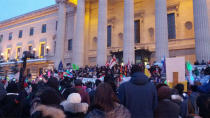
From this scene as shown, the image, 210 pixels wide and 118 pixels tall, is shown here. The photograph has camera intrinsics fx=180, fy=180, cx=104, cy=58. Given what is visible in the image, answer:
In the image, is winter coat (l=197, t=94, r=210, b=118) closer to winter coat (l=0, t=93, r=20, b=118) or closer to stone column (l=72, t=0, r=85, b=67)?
winter coat (l=0, t=93, r=20, b=118)

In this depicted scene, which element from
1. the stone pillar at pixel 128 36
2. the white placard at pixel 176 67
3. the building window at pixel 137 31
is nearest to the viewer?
the white placard at pixel 176 67

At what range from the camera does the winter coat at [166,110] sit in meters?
3.19

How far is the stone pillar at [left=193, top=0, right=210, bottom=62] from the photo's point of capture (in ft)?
55.2

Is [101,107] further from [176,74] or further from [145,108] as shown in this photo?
[176,74]

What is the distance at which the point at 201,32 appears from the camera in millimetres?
17328

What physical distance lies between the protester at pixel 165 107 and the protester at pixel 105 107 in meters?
0.72

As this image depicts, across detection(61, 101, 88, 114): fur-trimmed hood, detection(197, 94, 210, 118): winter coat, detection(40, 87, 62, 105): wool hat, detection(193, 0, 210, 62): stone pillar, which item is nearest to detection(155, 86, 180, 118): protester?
detection(197, 94, 210, 118): winter coat

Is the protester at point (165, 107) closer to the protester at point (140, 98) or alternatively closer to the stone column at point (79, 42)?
the protester at point (140, 98)

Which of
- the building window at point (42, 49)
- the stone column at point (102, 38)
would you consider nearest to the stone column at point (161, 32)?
the stone column at point (102, 38)

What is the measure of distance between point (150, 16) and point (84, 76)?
13.6 meters

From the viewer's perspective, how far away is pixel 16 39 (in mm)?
41688

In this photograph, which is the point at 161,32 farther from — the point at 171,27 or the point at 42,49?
the point at 42,49

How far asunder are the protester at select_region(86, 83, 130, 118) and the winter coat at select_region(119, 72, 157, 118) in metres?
0.40

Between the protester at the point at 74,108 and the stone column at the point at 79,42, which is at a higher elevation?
the stone column at the point at 79,42
